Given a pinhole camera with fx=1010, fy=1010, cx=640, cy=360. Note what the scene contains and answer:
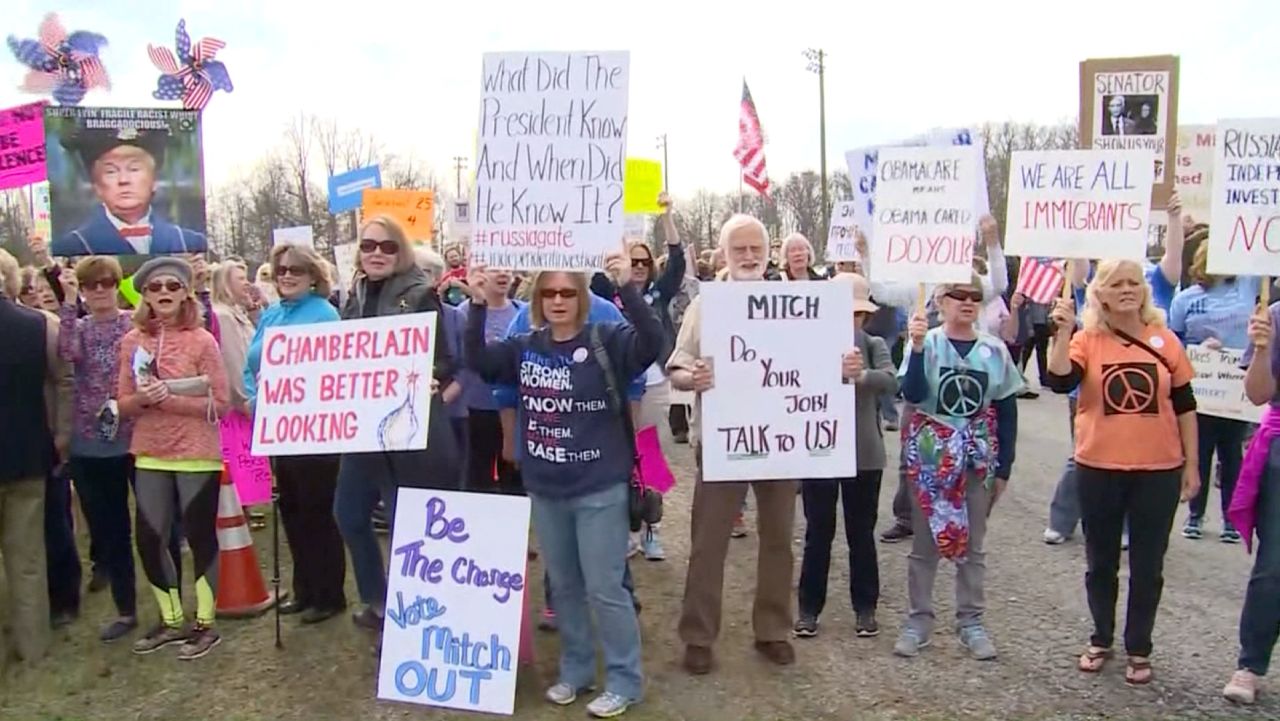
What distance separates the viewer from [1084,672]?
4.70m

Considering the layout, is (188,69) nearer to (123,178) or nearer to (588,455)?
(123,178)

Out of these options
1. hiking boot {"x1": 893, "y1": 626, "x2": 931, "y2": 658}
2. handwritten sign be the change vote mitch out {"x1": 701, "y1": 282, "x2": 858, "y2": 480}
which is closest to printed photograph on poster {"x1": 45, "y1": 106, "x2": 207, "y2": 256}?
handwritten sign be the change vote mitch out {"x1": 701, "y1": 282, "x2": 858, "y2": 480}

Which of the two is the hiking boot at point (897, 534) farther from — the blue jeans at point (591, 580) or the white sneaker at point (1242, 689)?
the blue jeans at point (591, 580)

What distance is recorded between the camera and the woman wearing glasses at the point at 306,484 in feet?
17.1

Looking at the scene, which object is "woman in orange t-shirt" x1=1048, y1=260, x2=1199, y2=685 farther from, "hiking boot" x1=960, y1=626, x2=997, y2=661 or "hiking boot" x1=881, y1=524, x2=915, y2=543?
"hiking boot" x1=881, y1=524, x2=915, y2=543

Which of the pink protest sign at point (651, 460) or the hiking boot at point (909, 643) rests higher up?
Answer: the pink protest sign at point (651, 460)

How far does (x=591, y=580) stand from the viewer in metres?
4.34

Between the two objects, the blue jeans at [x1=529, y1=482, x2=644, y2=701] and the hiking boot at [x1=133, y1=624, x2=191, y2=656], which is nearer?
the blue jeans at [x1=529, y1=482, x2=644, y2=701]

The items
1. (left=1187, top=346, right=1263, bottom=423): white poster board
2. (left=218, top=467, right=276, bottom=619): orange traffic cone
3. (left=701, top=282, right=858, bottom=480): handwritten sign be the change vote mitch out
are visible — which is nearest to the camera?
(left=701, top=282, right=858, bottom=480): handwritten sign be the change vote mitch out

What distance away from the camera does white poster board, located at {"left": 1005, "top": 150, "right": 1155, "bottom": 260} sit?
475cm

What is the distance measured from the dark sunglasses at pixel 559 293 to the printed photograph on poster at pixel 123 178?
3.33 metres

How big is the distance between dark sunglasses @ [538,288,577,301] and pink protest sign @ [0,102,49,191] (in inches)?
205

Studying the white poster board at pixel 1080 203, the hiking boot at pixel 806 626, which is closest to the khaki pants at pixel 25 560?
the hiking boot at pixel 806 626

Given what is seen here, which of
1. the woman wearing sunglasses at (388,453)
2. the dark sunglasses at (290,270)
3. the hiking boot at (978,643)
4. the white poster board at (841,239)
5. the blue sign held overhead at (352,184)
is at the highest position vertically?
the blue sign held overhead at (352,184)
